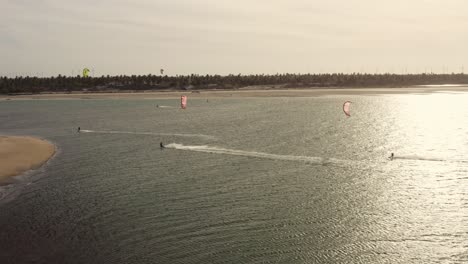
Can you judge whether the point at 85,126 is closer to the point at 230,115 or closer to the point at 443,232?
the point at 230,115

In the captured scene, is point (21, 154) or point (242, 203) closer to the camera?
point (242, 203)

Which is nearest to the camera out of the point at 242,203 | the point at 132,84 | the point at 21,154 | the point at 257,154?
the point at 242,203

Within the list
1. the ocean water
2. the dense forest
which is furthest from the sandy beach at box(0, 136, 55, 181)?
the dense forest

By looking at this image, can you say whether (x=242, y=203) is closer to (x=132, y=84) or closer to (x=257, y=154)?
(x=257, y=154)

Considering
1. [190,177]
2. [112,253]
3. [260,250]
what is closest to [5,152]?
[190,177]

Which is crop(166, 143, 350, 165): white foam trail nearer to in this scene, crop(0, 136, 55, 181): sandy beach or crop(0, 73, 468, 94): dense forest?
crop(0, 136, 55, 181): sandy beach

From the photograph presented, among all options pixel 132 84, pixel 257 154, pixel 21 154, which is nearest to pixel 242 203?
pixel 257 154

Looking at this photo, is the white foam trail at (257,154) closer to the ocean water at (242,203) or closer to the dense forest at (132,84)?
the ocean water at (242,203)
